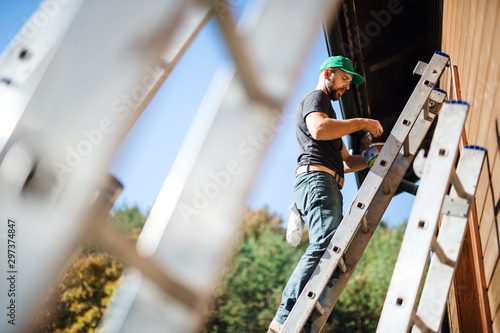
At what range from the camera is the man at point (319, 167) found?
145cm

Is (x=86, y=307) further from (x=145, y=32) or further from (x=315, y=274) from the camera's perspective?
(x=145, y=32)

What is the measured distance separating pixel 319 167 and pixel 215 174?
3.42 ft

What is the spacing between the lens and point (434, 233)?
936 millimetres

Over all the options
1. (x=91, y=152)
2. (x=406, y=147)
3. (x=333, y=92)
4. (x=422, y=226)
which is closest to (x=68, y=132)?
(x=91, y=152)

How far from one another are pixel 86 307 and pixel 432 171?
9.98 m

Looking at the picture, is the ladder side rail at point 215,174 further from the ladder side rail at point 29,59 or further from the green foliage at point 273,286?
the green foliage at point 273,286

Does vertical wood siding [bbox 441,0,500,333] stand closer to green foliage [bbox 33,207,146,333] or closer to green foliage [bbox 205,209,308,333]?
green foliage [bbox 33,207,146,333]

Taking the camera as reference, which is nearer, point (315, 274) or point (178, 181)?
point (178, 181)

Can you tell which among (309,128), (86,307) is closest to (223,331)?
(86,307)

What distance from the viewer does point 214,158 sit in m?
0.64

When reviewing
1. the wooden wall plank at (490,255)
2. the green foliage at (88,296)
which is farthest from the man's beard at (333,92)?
the green foliage at (88,296)

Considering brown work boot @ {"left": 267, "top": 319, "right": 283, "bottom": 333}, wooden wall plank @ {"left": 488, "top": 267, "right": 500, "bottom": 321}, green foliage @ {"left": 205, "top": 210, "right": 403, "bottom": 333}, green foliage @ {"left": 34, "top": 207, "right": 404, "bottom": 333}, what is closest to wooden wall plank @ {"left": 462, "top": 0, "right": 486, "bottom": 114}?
wooden wall plank @ {"left": 488, "top": 267, "right": 500, "bottom": 321}

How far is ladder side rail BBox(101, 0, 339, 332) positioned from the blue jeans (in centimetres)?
83

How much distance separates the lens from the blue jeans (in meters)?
1.44
